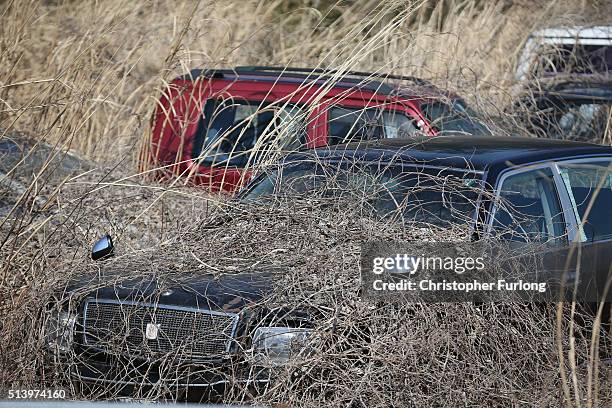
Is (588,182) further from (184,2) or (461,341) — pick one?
(184,2)

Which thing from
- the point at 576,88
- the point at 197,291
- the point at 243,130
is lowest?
the point at 197,291

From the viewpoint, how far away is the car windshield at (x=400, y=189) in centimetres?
490

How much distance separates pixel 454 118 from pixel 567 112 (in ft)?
7.61

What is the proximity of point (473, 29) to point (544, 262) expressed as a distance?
7662 mm

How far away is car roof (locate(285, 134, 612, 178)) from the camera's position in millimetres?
5188

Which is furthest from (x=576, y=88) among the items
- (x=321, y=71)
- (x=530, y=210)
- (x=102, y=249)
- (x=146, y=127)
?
(x=102, y=249)

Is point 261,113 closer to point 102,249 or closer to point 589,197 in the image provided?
point 102,249

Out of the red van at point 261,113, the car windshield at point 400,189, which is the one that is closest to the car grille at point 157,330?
the car windshield at point 400,189

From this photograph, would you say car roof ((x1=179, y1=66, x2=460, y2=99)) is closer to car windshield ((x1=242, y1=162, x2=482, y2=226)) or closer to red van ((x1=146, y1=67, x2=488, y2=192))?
red van ((x1=146, y1=67, x2=488, y2=192))

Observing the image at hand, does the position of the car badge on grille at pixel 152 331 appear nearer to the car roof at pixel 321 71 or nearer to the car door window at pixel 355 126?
the car door window at pixel 355 126

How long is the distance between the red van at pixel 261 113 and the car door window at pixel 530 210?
1578 millimetres

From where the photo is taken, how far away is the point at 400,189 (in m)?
5.09

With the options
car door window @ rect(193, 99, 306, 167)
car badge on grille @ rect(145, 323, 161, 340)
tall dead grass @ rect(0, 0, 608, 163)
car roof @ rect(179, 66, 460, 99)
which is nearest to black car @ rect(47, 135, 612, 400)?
car badge on grille @ rect(145, 323, 161, 340)

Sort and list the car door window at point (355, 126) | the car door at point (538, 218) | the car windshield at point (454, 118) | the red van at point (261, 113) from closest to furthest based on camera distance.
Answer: the car door at point (538, 218)
the car door window at point (355, 126)
the red van at point (261, 113)
the car windshield at point (454, 118)
